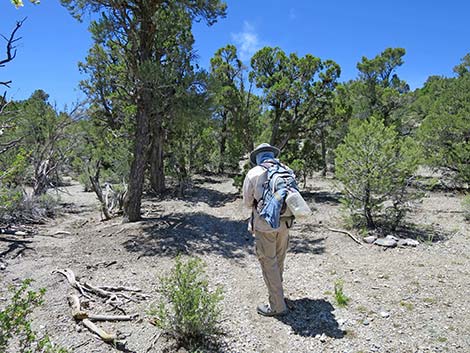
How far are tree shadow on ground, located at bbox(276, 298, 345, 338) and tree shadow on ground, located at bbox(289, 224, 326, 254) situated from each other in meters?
2.19

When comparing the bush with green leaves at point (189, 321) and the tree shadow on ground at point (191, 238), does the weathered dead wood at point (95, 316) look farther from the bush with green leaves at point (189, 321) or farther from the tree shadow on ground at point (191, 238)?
the tree shadow on ground at point (191, 238)

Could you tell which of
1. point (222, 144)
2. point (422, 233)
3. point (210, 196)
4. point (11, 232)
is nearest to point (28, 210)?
point (11, 232)

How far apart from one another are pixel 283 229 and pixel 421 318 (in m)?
1.83

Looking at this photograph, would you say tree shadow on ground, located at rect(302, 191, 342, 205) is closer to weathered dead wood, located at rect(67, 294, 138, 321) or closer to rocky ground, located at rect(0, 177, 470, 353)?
rocky ground, located at rect(0, 177, 470, 353)

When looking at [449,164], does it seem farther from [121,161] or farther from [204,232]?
[121,161]

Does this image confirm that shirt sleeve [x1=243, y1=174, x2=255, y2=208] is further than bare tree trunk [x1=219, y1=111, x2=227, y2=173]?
No

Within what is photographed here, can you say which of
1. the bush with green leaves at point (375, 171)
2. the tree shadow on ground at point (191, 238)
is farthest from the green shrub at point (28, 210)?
the bush with green leaves at point (375, 171)

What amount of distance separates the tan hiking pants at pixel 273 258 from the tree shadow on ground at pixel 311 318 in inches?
7.8

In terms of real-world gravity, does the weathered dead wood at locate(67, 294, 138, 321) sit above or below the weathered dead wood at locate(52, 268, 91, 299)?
below

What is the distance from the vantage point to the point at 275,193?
11.5 feet

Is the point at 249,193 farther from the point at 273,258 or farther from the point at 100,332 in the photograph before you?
the point at 100,332

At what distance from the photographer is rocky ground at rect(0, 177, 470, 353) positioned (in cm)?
Answer: 329

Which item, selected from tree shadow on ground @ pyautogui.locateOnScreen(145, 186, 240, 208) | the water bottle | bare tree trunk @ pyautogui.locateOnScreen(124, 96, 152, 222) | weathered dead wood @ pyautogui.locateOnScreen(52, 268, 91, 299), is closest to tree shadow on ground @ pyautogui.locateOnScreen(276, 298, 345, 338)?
the water bottle

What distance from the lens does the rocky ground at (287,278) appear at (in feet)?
10.8
